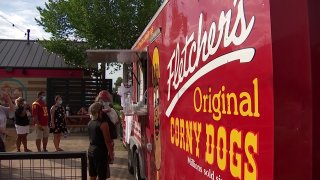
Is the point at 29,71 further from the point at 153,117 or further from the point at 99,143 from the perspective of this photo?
the point at 153,117

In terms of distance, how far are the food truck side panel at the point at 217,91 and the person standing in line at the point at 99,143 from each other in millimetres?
2032

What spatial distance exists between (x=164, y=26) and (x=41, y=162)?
2.35m

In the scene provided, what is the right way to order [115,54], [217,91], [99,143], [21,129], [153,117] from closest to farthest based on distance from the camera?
[217,91] < [153,117] < [99,143] < [115,54] < [21,129]

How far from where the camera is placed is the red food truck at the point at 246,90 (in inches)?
91.0

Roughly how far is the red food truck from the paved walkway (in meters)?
6.10

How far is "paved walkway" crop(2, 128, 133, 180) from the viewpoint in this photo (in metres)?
10.4

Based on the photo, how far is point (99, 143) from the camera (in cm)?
698

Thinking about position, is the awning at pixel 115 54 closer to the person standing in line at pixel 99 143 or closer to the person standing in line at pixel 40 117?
the person standing in line at pixel 99 143

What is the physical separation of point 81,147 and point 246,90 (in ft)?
42.1

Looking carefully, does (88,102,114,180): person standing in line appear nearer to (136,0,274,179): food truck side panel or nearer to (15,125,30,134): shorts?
(136,0,274,179): food truck side panel

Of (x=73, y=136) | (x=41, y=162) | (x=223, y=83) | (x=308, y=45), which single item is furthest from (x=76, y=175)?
(x=73, y=136)

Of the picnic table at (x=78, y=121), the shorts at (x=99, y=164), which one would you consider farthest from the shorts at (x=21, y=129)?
the picnic table at (x=78, y=121)

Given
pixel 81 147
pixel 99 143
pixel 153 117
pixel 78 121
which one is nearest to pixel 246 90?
pixel 153 117

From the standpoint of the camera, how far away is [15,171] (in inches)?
209
